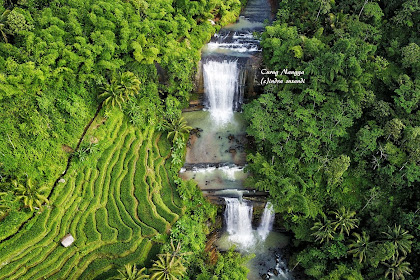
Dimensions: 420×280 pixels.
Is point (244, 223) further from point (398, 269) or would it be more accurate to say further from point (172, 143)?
point (398, 269)

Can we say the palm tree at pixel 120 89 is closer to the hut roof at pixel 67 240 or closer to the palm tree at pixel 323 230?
the hut roof at pixel 67 240

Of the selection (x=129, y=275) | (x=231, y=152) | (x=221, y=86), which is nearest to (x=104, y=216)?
(x=129, y=275)

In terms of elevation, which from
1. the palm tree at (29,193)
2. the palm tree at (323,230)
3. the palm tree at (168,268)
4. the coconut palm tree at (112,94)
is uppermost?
the coconut palm tree at (112,94)

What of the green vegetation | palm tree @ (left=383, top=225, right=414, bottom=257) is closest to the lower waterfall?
the green vegetation

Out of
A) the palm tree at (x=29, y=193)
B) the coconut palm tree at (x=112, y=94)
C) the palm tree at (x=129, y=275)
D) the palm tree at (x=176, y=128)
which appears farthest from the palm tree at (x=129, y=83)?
the palm tree at (x=129, y=275)

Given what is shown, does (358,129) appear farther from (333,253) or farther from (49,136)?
(49,136)

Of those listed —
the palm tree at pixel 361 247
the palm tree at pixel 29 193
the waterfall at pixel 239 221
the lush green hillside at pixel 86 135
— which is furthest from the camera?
the waterfall at pixel 239 221
